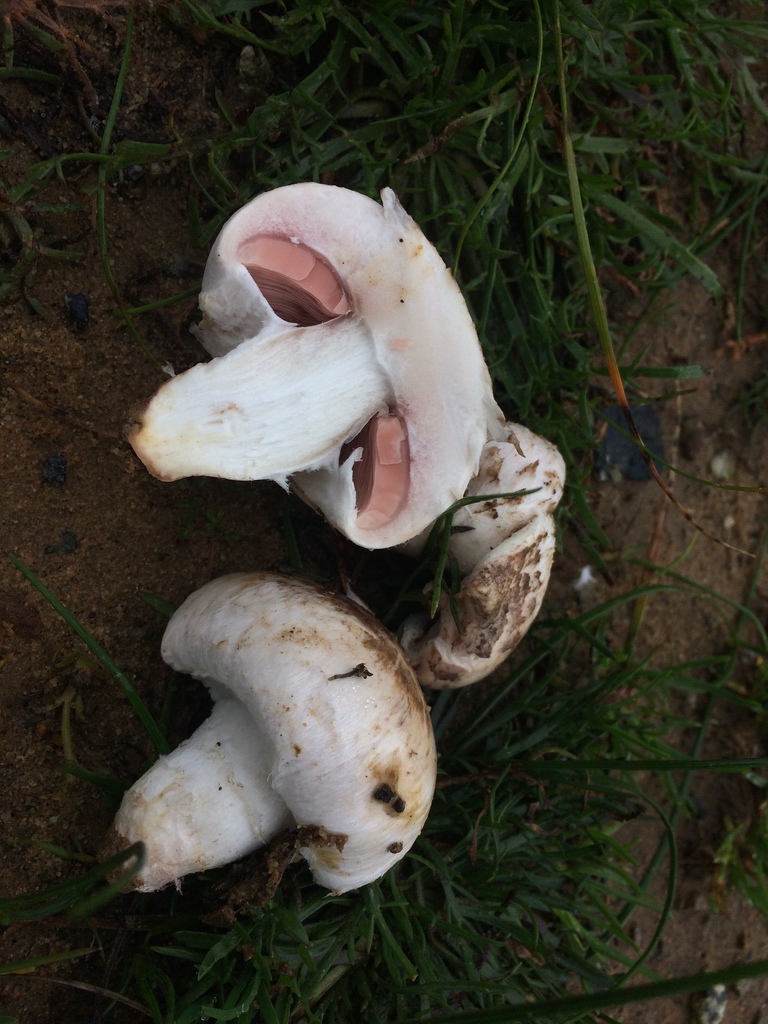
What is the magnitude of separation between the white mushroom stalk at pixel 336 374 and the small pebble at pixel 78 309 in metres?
0.42

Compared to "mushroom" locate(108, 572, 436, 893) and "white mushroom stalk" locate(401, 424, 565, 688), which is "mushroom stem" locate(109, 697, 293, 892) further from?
"white mushroom stalk" locate(401, 424, 565, 688)

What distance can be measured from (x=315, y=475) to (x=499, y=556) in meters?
0.53

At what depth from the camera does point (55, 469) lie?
213 cm

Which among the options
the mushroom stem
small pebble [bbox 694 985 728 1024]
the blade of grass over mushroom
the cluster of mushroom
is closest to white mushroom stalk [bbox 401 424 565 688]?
the cluster of mushroom

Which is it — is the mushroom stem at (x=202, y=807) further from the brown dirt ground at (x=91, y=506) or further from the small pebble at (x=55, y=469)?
the small pebble at (x=55, y=469)

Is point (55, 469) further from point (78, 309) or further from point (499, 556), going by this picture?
point (499, 556)

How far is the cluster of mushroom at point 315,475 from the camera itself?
1.75 meters

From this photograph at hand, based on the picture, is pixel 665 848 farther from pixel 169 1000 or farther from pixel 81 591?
pixel 81 591

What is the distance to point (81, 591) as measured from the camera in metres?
2.16

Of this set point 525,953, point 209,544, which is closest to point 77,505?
point 209,544

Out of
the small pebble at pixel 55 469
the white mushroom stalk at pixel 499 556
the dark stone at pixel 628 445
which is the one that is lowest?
the dark stone at pixel 628 445

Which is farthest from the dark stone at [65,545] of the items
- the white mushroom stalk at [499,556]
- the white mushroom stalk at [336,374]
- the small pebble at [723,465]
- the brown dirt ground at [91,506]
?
the small pebble at [723,465]

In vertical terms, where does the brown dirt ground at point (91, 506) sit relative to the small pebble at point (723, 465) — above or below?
above

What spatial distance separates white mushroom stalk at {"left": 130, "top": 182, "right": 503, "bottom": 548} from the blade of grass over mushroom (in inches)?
19.0
